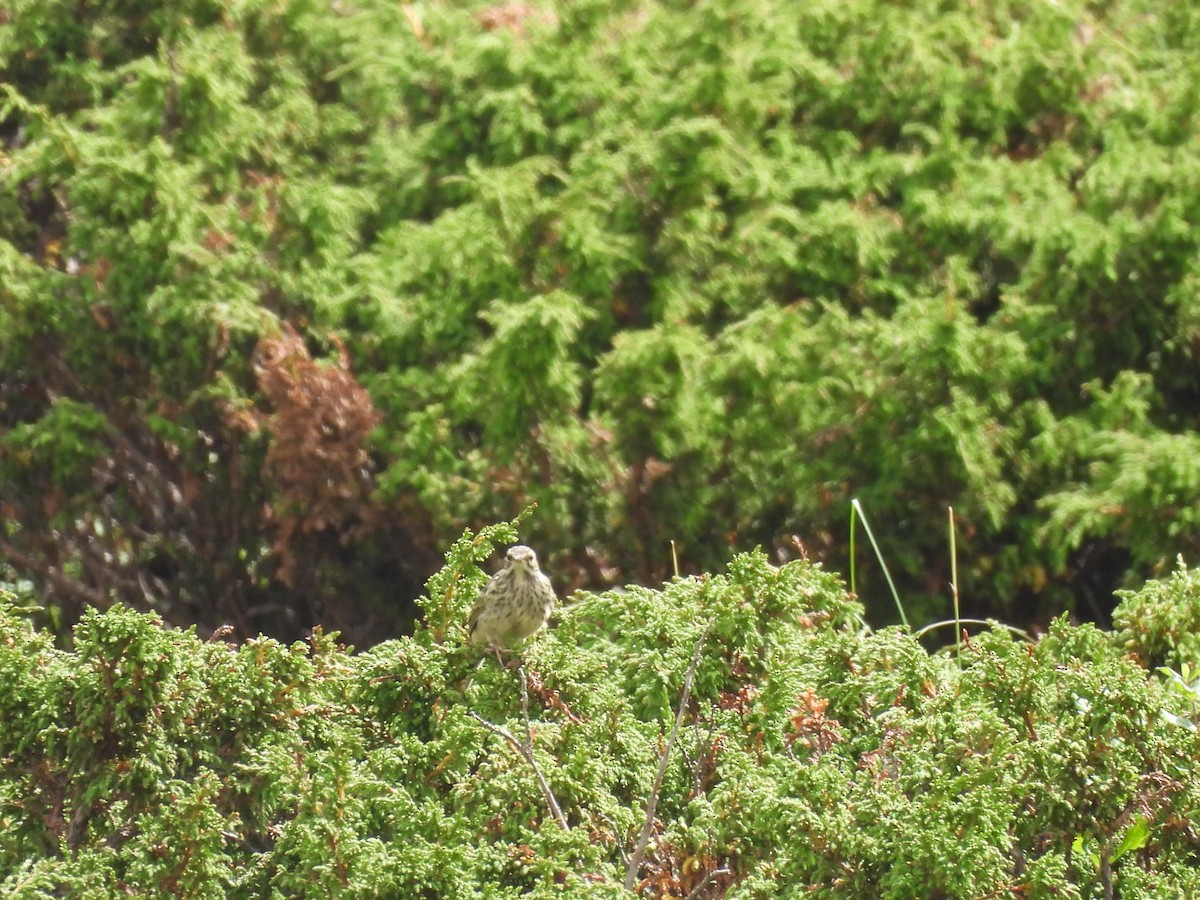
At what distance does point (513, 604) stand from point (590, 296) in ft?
9.15

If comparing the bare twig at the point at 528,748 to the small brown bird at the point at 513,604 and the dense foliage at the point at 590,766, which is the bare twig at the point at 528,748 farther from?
the small brown bird at the point at 513,604

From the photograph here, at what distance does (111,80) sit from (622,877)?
5.68 meters

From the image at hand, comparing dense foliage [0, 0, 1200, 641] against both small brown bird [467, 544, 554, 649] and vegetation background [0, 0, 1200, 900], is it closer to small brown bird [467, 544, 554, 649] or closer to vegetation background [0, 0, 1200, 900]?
vegetation background [0, 0, 1200, 900]

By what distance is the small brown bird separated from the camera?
4328 millimetres

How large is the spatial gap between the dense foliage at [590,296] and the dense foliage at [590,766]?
8.68ft

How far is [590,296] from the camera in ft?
23.7

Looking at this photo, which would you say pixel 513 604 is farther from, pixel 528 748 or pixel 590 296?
pixel 590 296

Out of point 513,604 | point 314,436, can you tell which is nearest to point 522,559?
point 513,604

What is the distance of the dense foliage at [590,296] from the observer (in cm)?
685

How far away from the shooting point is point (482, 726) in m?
3.91

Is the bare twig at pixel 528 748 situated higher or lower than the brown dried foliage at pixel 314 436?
higher

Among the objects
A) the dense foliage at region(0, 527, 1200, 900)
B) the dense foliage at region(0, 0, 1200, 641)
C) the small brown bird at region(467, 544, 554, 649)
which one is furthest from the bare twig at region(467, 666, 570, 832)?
the dense foliage at region(0, 0, 1200, 641)

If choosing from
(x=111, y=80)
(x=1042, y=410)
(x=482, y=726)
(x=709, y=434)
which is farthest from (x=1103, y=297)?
(x=111, y=80)

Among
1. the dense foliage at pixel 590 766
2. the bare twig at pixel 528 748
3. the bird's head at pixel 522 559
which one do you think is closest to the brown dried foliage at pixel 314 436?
the bird's head at pixel 522 559
